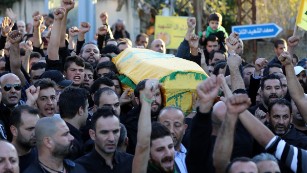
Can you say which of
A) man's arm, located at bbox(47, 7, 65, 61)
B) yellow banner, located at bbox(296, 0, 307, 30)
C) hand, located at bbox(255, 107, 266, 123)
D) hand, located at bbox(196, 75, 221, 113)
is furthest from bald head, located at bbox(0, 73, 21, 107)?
yellow banner, located at bbox(296, 0, 307, 30)

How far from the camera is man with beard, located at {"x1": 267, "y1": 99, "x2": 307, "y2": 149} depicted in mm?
9594

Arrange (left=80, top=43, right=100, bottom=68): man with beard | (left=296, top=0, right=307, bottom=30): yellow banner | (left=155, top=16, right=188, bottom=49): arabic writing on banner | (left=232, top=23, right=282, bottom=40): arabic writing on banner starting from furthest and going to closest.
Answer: (left=155, top=16, right=188, bottom=49): arabic writing on banner, (left=232, top=23, right=282, bottom=40): arabic writing on banner, (left=296, top=0, right=307, bottom=30): yellow banner, (left=80, top=43, right=100, bottom=68): man with beard

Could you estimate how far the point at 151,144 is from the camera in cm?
834

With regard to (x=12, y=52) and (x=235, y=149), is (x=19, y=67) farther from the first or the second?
(x=235, y=149)

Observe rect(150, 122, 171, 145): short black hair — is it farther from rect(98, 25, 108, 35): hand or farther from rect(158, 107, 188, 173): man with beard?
rect(98, 25, 108, 35): hand

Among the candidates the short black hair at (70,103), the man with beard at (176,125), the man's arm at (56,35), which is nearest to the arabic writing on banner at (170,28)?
the man's arm at (56,35)

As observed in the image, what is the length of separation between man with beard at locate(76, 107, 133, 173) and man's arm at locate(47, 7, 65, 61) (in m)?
3.51

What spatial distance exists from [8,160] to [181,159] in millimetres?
1947

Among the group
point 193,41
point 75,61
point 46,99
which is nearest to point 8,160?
point 46,99

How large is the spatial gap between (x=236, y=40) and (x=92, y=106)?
2.16 metres

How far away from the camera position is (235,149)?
357 inches

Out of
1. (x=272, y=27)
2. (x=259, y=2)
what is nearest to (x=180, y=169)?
(x=272, y=27)

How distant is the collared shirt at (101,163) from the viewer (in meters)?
8.38

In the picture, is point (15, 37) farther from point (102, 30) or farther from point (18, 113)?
point (102, 30)
